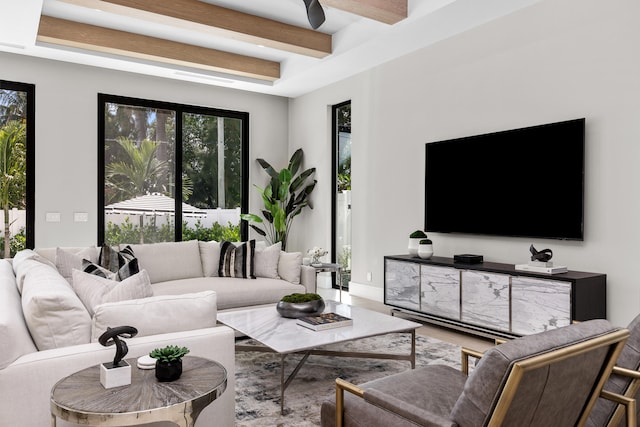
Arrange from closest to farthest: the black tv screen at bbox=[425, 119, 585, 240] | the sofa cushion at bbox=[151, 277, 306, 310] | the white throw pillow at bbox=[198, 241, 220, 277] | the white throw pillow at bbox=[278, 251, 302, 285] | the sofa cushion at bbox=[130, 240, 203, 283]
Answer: the black tv screen at bbox=[425, 119, 585, 240], the sofa cushion at bbox=[151, 277, 306, 310], the sofa cushion at bbox=[130, 240, 203, 283], the white throw pillow at bbox=[278, 251, 302, 285], the white throw pillow at bbox=[198, 241, 220, 277]

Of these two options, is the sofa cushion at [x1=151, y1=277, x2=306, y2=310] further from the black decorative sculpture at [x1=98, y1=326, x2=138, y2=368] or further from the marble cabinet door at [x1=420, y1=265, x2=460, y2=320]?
the black decorative sculpture at [x1=98, y1=326, x2=138, y2=368]

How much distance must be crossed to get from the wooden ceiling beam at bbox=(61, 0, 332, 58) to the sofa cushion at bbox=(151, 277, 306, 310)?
240 centimetres

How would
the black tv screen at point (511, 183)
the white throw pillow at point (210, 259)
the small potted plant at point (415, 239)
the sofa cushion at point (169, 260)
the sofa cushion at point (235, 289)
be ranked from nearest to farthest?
the black tv screen at point (511, 183)
the sofa cushion at point (235, 289)
the sofa cushion at point (169, 260)
the white throw pillow at point (210, 259)
the small potted plant at point (415, 239)

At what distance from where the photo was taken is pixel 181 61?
5.59m

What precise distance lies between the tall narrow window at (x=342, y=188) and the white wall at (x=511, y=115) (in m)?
0.12

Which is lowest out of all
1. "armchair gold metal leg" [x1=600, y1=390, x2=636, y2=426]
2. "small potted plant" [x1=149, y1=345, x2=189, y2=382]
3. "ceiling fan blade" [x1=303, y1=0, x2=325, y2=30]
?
"armchair gold metal leg" [x1=600, y1=390, x2=636, y2=426]

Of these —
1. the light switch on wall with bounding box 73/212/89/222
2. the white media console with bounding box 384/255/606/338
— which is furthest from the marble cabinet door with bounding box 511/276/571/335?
the light switch on wall with bounding box 73/212/89/222

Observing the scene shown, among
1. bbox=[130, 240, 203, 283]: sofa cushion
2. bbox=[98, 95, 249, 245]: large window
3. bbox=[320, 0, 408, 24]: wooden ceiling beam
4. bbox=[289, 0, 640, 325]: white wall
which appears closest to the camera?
bbox=[289, 0, 640, 325]: white wall

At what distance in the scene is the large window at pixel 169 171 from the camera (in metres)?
6.12

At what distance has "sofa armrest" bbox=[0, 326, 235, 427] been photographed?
161cm

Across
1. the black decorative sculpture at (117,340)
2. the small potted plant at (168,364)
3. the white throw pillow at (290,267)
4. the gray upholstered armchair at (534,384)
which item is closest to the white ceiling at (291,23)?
the white throw pillow at (290,267)

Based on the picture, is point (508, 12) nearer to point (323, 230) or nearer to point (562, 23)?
point (562, 23)

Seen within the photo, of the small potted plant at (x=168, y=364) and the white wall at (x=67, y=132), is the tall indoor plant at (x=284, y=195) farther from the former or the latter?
the small potted plant at (x=168, y=364)

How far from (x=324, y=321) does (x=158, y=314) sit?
4.07 feet
